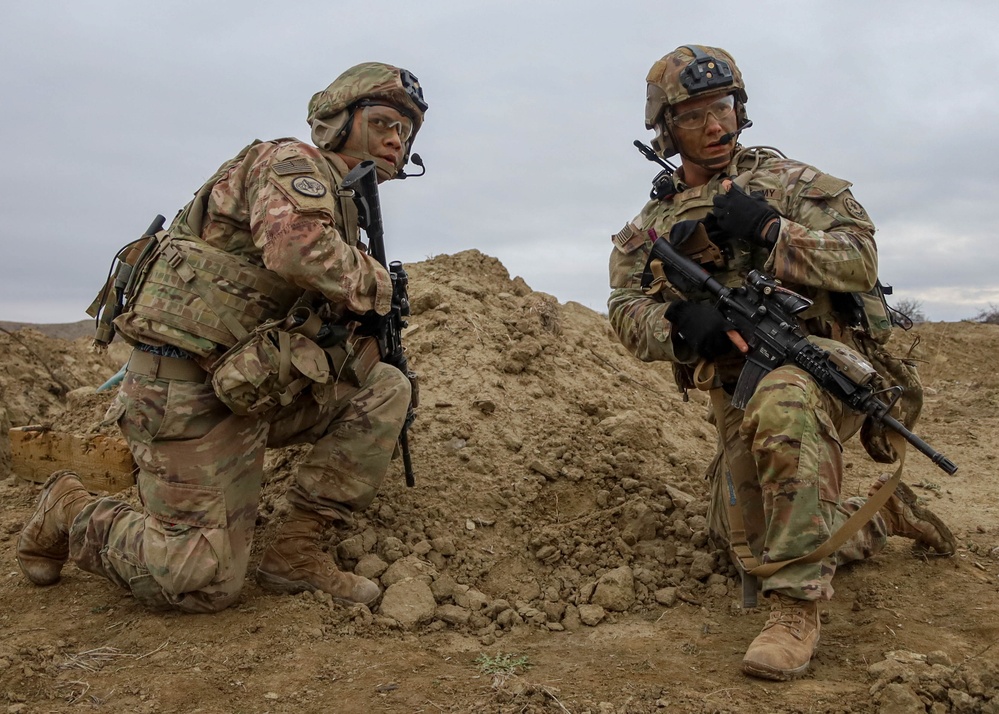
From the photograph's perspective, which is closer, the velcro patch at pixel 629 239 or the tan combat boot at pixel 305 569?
the tan combat boot at pixel 305 569

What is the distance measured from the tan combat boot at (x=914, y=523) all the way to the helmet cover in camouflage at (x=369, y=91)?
8.88 feet

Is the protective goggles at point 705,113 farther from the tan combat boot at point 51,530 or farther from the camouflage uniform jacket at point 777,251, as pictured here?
the tan combat boot at point 51,530

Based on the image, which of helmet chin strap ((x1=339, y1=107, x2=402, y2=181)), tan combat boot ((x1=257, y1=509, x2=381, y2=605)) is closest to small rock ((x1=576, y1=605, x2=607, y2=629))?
tan combat boot ((x1=257, y1=509, x2=381, y2=605))

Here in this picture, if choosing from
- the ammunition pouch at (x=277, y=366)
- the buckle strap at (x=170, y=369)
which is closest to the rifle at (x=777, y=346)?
the ammunition pouch at (x=277, y=366)

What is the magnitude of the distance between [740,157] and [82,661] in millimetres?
3371

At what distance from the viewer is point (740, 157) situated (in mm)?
3965

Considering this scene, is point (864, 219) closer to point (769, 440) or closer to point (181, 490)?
point (769, 440)

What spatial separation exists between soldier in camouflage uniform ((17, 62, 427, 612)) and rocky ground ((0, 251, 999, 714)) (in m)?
0.19

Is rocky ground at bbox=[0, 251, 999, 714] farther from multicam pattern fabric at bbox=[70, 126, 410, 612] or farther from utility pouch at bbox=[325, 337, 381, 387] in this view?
utility pouch at bbox=[325, 337, 381, 387]

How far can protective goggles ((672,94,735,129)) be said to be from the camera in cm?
387

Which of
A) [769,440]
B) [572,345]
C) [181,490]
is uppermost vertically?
[572,345]

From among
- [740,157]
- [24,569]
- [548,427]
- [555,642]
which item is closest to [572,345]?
[548,427]

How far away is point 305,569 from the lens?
3646 mm

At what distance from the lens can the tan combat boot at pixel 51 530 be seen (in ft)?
12.0
